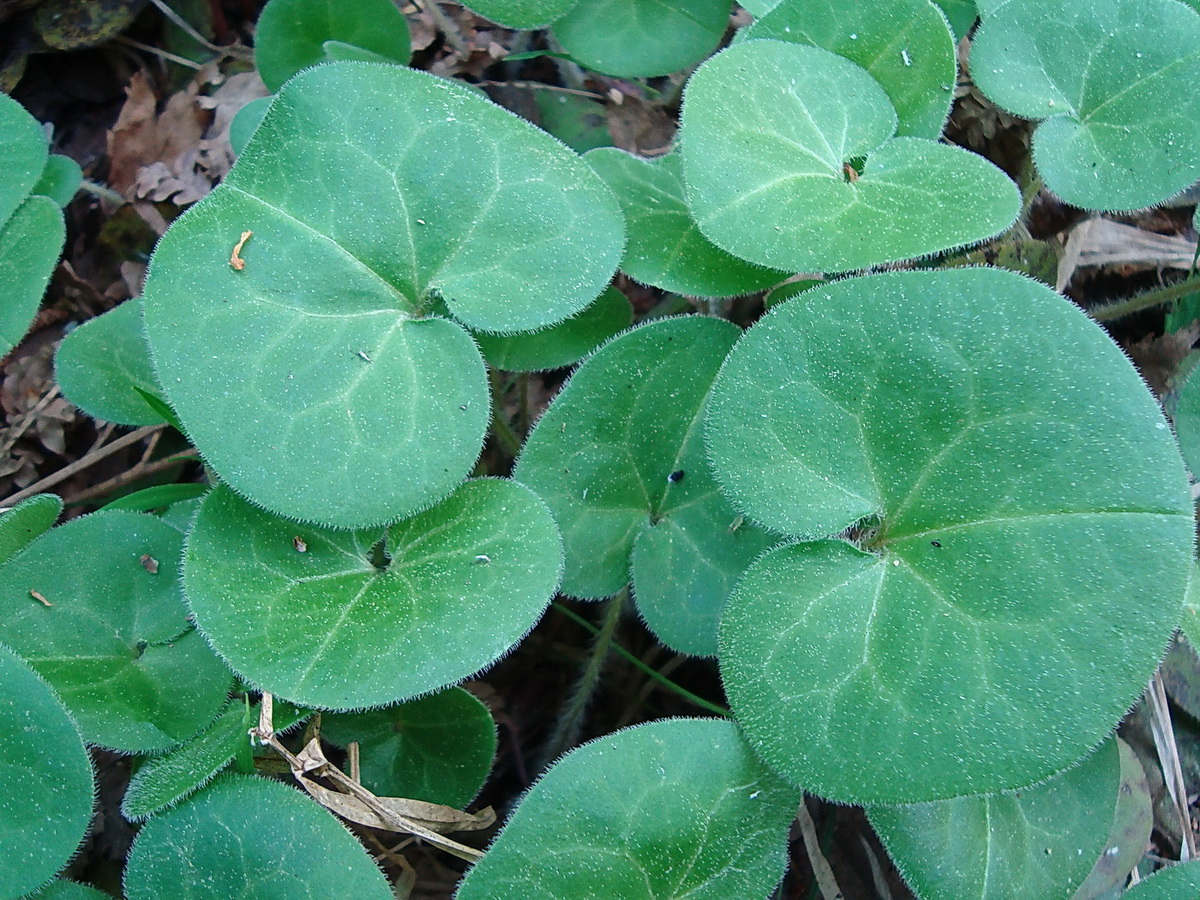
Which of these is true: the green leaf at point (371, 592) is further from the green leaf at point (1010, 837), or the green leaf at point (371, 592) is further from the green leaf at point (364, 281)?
the green leaf at point (1010, 837)

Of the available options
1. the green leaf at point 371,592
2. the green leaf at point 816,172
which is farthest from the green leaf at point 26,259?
the green leaf at point 816,172

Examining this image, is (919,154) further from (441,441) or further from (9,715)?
(9,715)

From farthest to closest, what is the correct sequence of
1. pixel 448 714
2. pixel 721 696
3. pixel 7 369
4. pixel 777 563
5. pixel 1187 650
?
pixel 7 369, pixel 721 696, pixel 1187 650, pixel 448 714, pixel 777 563

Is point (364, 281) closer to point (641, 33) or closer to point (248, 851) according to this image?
point (248, 851)

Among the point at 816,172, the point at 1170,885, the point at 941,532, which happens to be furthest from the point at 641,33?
the point at 1170,885

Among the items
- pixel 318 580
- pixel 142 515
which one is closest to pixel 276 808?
pixel 318 580
